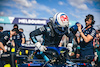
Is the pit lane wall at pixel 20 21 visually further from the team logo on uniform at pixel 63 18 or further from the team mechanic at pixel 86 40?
the team logo on uniform at pixel 63 18

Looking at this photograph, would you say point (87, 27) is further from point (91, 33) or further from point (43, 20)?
point (43, 20)

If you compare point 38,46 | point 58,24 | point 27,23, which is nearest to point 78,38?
point 58,24

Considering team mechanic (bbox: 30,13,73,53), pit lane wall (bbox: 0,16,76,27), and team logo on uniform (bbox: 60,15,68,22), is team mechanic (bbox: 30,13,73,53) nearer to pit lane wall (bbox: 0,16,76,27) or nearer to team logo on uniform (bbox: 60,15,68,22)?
team logo on uniform (bbox: 60,15,68,22)

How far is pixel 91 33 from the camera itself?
399cm

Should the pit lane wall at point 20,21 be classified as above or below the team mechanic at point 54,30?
above

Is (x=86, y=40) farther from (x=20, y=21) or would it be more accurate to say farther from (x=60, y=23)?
(x=20, y=21)

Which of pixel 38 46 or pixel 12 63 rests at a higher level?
pixel 38 46

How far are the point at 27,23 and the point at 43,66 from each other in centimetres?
1001

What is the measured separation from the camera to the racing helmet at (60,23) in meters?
3.18

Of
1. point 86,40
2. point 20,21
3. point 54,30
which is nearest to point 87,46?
point 86,40

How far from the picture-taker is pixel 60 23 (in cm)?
318

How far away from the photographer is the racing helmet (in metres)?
3.18

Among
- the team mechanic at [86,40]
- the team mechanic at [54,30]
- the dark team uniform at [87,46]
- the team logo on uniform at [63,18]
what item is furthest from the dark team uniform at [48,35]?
the dark team uniform at [87,46]

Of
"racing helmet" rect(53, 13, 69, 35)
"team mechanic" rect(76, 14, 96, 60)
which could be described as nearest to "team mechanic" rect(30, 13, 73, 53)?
"racing helmet" rect(53, 13, 69, 35)
